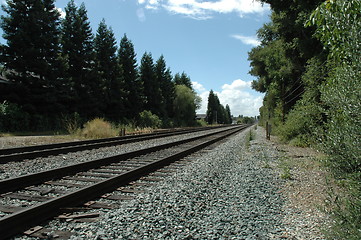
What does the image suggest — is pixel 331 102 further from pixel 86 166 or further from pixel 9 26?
pixel 9 26

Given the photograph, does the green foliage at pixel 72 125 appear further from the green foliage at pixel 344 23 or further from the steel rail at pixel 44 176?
the green foliage at pixel 344 23

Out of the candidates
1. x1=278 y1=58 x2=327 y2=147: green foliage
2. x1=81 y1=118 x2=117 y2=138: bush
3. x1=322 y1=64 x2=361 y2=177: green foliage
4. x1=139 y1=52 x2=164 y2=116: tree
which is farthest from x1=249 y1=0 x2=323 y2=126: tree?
x1=139 y1=52 x2=164 y2=116: tree

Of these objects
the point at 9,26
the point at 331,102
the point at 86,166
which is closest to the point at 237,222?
the point at 331,102

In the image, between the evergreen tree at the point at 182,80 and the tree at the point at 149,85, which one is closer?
the tree at the point at 149,85

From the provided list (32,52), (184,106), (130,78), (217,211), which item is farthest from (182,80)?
(217,211)

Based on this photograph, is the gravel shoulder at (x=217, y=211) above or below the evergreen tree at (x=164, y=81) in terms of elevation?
below

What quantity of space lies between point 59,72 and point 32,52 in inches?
120

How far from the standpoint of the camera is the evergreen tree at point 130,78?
42.4 m

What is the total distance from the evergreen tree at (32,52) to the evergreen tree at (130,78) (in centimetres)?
1605

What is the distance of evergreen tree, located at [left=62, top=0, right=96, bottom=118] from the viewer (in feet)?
101

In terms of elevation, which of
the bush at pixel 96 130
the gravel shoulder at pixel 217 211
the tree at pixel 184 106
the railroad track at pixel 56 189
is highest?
the tree at pixel 184 106

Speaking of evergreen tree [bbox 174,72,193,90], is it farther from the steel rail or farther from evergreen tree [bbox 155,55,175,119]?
the steel rail

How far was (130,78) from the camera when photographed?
4334 centimetres

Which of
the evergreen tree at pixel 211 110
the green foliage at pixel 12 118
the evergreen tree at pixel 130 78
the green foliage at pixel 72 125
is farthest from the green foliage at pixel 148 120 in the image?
the evergreen tree at pixel 211 110
